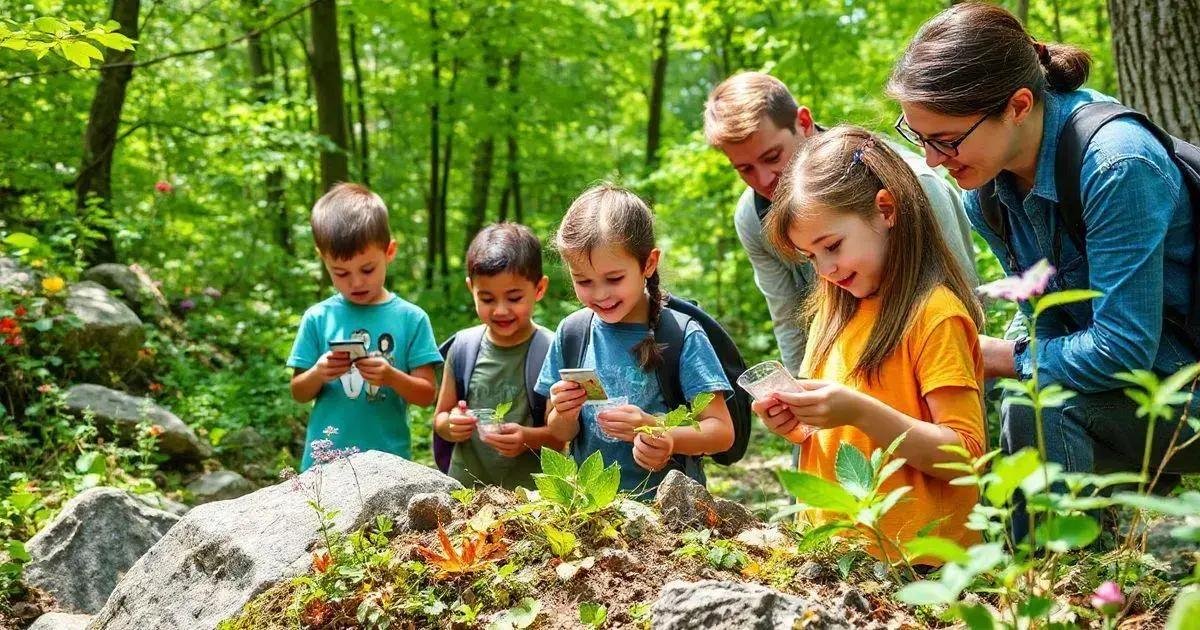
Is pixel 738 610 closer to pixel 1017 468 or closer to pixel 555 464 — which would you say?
pixel 1017 468

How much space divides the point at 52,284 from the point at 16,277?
21 cm

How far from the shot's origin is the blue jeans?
8.90ft

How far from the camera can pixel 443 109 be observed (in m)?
13.2

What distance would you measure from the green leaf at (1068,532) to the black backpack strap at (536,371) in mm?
2529

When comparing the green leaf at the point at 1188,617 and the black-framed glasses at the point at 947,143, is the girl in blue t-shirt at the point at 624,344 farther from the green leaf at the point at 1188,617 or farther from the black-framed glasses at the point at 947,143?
the green leaf at the point at 1188,617

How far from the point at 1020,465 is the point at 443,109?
12.7m

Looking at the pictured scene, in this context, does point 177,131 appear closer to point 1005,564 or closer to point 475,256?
point 475,256

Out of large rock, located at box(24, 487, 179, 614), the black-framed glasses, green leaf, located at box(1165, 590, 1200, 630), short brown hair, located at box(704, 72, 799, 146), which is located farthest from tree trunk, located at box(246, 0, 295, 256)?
green leaf, located at box(1165, 590, 1200, 630)

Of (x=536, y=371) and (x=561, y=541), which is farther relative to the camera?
(x=536, y=371)

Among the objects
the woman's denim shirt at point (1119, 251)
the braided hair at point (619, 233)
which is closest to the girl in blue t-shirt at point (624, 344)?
the braided hair at point (619, 233)

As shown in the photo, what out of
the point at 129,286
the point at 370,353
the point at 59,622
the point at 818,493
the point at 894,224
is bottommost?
the point at 129,286

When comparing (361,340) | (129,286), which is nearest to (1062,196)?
(361,340)

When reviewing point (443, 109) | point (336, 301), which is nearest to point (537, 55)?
point (443, 109)

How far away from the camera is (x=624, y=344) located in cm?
332
